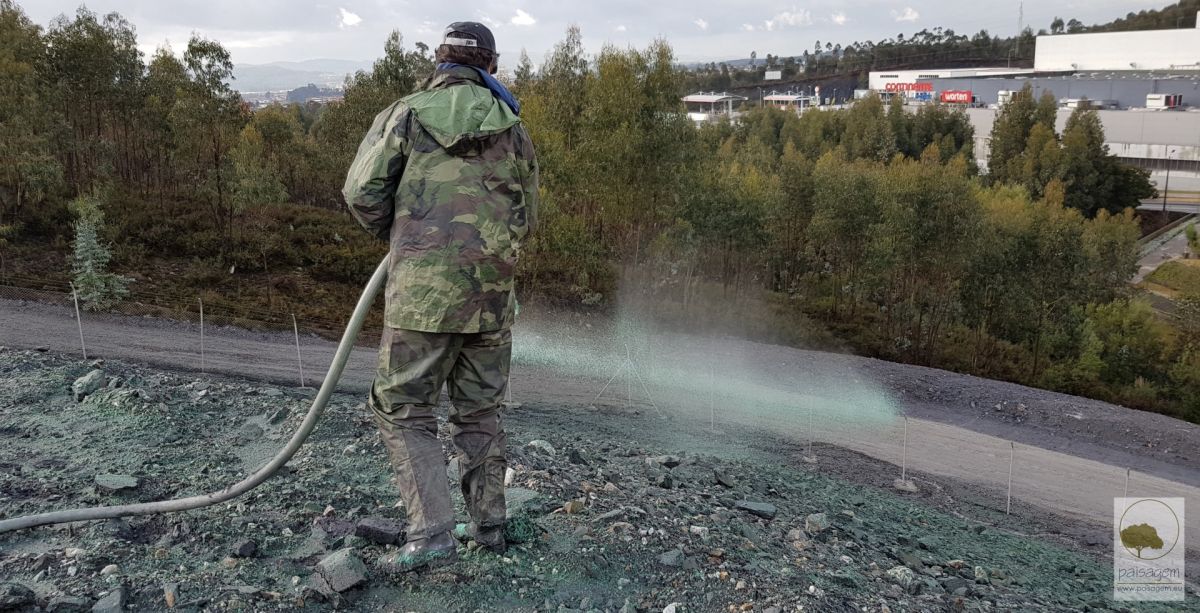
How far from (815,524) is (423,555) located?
10.1ft

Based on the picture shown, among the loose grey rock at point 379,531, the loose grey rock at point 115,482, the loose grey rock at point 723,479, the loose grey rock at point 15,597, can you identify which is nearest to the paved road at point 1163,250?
the loose grey rock at point 723,479

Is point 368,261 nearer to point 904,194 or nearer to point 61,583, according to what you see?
point 904,194

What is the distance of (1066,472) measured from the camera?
44.6 ft

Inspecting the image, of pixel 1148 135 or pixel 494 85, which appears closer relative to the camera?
pixel 494 85

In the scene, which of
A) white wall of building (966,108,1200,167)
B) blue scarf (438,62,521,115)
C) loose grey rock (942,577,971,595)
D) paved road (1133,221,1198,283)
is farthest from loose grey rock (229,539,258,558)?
white wall of building (966,108,1200,167)

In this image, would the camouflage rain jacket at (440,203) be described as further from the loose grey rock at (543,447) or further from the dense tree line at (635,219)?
the dense tree line at (635,219)

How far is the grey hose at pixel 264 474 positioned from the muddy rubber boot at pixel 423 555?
756 mm

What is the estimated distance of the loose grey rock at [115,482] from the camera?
4637 millimetres

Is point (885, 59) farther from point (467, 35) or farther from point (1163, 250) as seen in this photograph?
point (467, 35)

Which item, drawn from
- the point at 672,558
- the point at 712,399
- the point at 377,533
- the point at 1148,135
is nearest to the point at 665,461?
the point at 672,558

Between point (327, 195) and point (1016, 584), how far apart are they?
39.8 meters

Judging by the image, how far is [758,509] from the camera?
19.1 ft

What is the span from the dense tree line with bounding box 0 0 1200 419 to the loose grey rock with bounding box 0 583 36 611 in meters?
19.8

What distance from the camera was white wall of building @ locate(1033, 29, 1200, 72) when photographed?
9625cm
